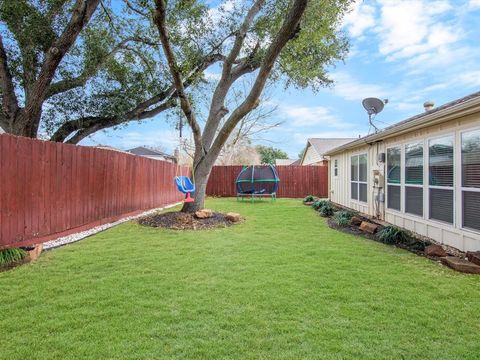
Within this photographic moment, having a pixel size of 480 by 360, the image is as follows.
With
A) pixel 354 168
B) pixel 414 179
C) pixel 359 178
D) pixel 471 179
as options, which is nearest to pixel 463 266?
pixel 471 179

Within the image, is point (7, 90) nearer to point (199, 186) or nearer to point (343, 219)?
point (199, 186)

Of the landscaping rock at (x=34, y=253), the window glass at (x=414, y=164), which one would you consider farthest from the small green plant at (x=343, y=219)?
the landscaping rock at (x=34, y=253)

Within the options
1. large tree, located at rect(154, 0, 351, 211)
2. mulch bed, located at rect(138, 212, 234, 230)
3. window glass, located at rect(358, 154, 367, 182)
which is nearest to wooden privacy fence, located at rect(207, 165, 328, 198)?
window glass, located at rect(358, 154, 367, 182)

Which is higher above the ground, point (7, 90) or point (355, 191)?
point (7, 90)

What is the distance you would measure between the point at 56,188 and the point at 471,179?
6.62m

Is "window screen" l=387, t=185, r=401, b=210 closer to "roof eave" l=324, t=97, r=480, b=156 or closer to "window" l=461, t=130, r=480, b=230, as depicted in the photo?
"roof eave" l=324, t=97, r=480, b=156

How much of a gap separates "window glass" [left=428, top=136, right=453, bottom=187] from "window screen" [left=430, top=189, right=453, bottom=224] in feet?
0.47

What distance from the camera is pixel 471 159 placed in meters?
4.54

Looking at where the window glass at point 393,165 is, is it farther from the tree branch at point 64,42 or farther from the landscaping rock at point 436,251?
the tree branch at point 64,42

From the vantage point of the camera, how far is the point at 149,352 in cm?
214

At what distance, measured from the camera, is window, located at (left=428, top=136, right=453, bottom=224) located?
16.6 feet

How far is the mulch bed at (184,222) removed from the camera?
23.5 ft

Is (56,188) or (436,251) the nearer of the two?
(436,251)

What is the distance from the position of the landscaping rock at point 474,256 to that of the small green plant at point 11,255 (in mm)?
5929
